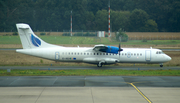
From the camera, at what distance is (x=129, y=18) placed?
96.8 m

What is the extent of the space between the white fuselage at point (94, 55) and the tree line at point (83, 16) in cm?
6320

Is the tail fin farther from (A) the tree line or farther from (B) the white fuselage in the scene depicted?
(A) the tree line

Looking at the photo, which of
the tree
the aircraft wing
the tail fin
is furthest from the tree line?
the aircraft wing

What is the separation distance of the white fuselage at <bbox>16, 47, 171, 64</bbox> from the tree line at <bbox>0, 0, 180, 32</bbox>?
63.2 m

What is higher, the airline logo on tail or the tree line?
the tree line

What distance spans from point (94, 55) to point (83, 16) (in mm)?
72417

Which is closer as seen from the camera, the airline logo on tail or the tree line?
the airline logo on tail

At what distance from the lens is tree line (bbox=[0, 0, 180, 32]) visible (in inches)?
3669

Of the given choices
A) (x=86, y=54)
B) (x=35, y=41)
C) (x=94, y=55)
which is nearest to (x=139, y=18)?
(x=94, y=55)

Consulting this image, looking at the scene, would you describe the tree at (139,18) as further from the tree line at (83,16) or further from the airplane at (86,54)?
the airplane at (86,54)

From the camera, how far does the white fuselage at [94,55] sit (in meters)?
31.8

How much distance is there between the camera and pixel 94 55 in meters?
32.1

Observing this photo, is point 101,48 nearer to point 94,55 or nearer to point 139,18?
point 94,55

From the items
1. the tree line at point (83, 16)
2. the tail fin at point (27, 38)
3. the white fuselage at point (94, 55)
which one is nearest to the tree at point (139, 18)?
the tree line at point (83, 16)
